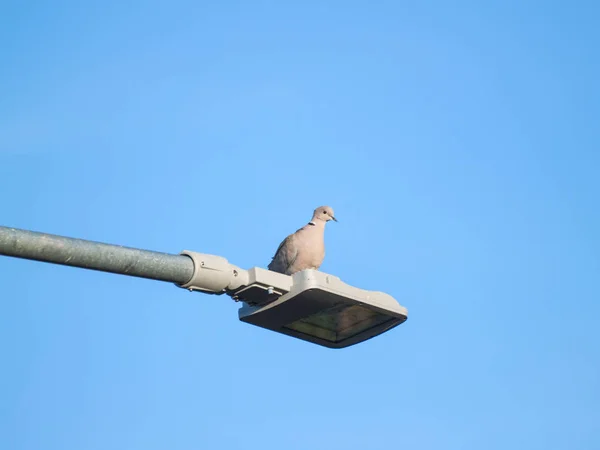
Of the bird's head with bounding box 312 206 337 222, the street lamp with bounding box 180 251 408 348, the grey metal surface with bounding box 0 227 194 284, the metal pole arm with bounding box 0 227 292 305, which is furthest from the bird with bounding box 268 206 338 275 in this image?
the grey metal surface with bounding box 0 227 194 284

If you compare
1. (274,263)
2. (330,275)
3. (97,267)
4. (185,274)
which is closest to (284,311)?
(330,275)

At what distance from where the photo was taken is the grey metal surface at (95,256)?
22.9 feet

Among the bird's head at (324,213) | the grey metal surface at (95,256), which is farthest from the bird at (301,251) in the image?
the grey metal surface at (95,256)

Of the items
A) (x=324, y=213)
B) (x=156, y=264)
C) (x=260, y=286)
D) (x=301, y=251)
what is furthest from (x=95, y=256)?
(x=324, y=213)

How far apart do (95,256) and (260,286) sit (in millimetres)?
1419

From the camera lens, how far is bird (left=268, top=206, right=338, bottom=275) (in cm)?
A: 1321

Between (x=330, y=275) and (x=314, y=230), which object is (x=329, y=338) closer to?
(x=330, y=275)

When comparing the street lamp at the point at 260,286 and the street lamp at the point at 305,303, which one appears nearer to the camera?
the street lamp at the point at 260,286

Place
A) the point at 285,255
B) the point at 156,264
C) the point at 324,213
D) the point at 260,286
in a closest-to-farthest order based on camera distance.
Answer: the point at 156,264 → the point at 260,286 → the point at 285,255 → the point at 324,213

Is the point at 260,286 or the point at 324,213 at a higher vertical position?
the point at 324,213

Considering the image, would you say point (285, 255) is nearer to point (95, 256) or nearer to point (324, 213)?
point (324, 213)

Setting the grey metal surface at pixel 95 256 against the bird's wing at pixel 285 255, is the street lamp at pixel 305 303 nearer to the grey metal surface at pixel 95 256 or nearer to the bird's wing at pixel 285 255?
the grey metal surface at pixel 95 256

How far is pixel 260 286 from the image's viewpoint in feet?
27.5

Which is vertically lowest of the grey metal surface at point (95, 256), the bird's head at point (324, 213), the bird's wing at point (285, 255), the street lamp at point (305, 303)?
the grey metal surface at point (95, 256)
